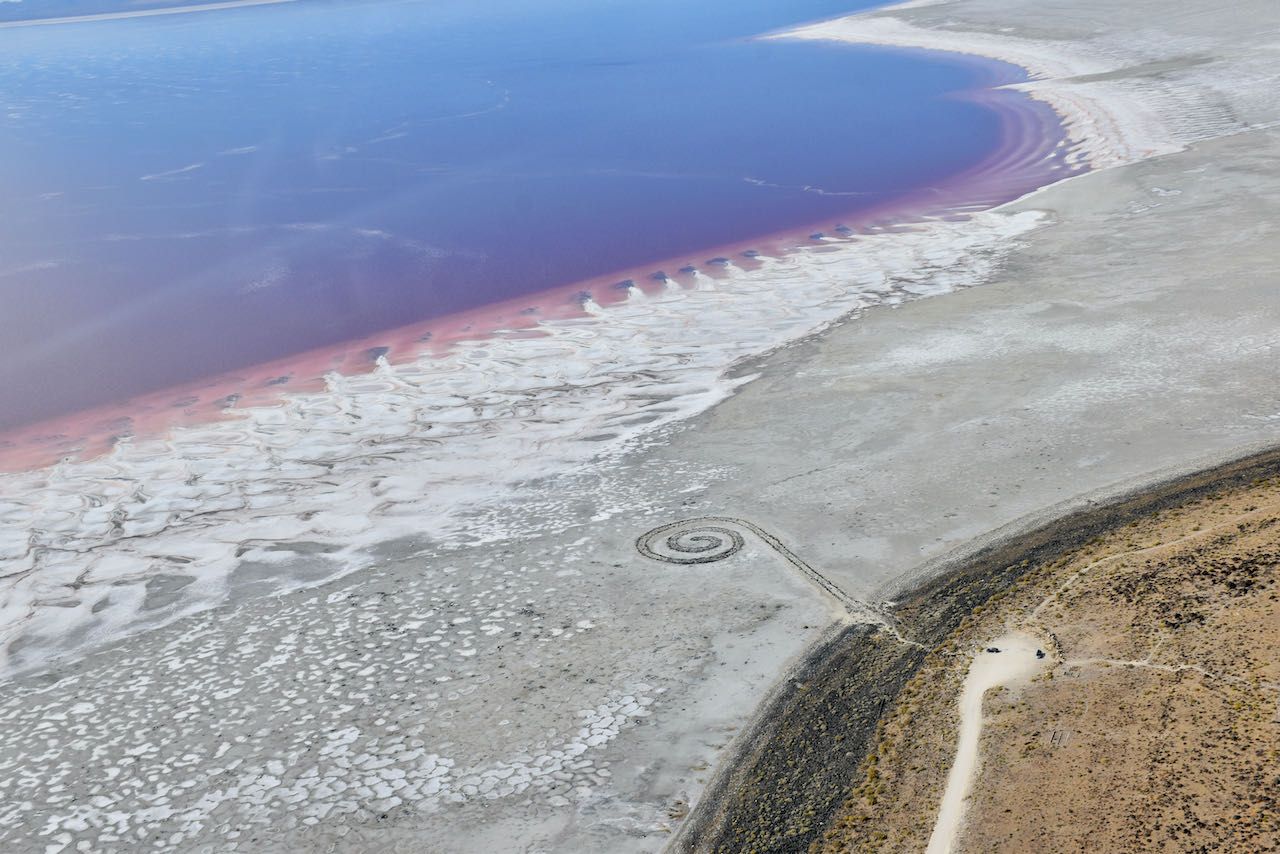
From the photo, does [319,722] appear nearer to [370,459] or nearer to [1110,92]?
[370,459]

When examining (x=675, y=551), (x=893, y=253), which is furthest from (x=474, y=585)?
(x=893, y=253)

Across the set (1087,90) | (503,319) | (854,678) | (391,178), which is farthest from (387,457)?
(1087,90)

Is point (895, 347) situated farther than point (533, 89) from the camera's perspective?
No

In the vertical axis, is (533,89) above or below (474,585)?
above

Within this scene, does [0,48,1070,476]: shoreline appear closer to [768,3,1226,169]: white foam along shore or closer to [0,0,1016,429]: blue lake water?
[0,0,1016,429]: blue lake water

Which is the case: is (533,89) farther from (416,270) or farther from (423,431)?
(423,431)

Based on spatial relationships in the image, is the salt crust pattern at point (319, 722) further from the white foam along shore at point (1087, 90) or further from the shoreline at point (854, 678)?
the white foam along shore at point (1087, 90)
